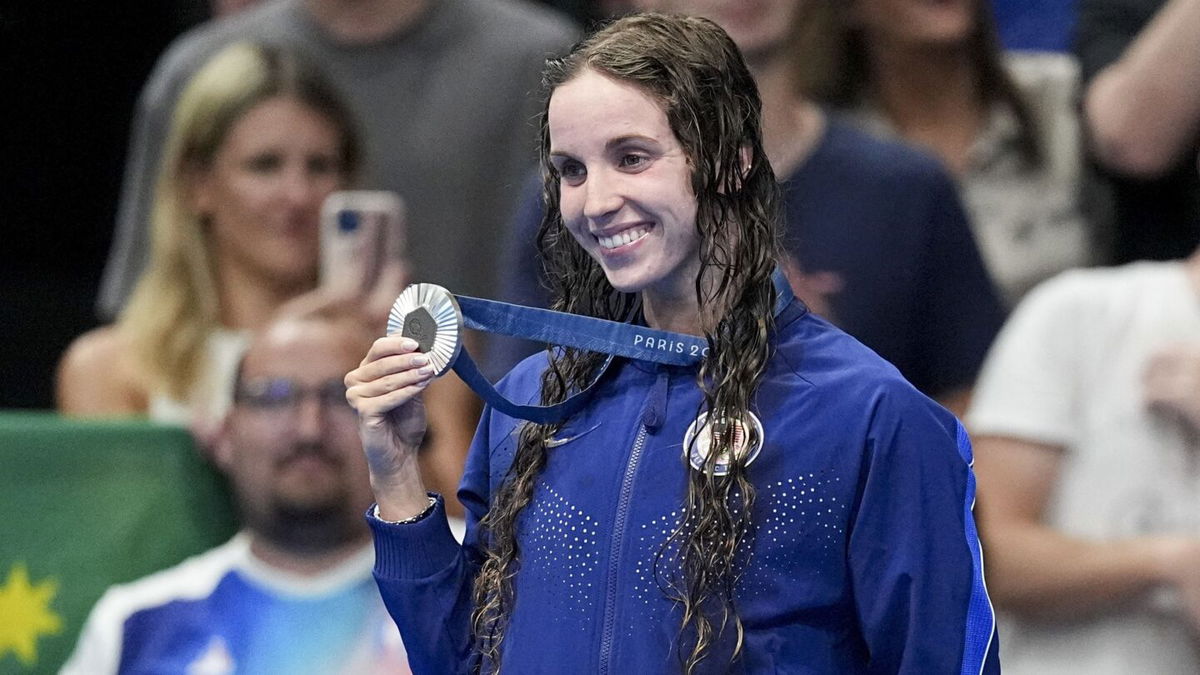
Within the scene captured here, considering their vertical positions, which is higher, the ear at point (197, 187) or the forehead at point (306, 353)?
the ear at point (197, 187)

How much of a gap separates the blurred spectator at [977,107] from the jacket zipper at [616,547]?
2.35m

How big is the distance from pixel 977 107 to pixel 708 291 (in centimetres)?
251

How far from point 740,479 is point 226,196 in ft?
9.62

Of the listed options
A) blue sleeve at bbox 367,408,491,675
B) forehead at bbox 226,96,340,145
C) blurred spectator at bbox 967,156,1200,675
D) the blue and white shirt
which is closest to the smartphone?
forehead at bbox 226,96,340,145

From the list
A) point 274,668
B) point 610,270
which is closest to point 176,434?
point 274,668

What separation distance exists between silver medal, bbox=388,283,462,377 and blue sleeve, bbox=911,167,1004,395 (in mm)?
1989

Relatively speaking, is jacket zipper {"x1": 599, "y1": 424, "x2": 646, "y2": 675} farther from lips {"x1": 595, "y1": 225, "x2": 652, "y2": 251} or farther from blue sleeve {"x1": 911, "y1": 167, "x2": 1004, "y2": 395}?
blue sleeve {"x1": 911, "y1": 167, "x2": 1004, "y2": 395}

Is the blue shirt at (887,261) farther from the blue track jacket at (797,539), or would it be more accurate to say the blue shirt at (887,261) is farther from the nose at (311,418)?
the blue track jacket at (797,539)

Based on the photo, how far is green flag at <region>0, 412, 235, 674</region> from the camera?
4023mm

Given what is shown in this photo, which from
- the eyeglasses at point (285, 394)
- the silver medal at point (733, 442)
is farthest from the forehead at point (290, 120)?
the silver medal at point (733, 442)

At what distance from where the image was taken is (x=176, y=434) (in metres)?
4.20

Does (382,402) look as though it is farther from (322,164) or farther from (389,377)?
(322,164)

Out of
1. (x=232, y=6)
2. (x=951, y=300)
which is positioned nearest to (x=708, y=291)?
(x=951, y=300)

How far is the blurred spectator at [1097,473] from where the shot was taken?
3.54 meters
